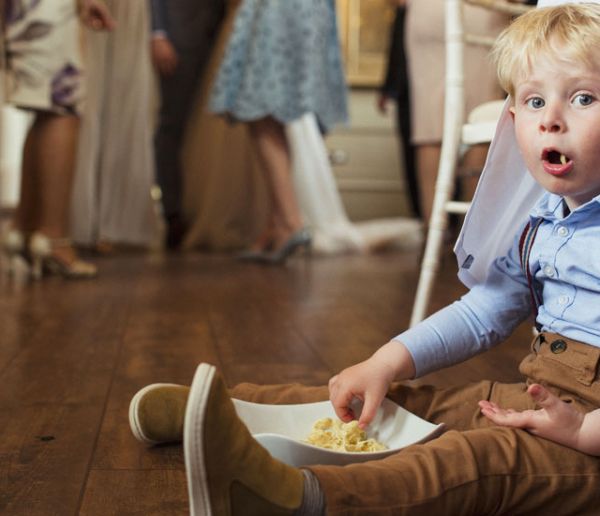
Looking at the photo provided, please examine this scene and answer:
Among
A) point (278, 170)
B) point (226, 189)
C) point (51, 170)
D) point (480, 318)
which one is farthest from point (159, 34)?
point (480, 318)

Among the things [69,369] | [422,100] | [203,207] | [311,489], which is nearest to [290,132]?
[203,207]

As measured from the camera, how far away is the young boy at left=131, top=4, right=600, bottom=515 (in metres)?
0.62

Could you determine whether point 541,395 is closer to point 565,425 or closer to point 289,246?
point 565,425

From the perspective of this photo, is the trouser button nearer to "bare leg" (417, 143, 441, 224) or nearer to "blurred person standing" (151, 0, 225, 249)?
"bare leg" (417, 143, 441, 224)

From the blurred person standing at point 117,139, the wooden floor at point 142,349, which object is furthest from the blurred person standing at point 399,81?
the wooden floor at point 142,349

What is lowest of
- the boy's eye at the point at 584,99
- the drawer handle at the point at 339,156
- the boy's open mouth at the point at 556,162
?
the drawer handle at the point at 339,156

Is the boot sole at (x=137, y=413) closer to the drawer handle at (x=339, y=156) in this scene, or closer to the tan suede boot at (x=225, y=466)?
the tan suede boot at (x=225, y=466)

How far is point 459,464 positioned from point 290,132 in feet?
9.70

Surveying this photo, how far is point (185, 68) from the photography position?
3.63 metres

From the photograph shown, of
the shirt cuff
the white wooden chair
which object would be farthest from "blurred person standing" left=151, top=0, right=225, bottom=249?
the white wooden chair

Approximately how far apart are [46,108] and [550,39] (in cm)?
168

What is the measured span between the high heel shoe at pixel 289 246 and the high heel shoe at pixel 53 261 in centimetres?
63

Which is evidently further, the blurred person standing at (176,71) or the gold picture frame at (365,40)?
the gold picture frame at (365,40)

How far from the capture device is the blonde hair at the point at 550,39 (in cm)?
76
